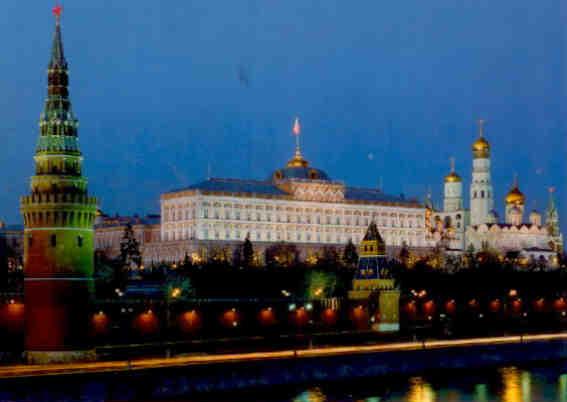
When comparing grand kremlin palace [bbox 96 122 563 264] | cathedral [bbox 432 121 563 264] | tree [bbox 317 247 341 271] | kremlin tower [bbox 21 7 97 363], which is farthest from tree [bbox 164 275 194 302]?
cathedral [bbox 432 121 563 264]

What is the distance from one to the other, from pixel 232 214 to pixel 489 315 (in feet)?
181

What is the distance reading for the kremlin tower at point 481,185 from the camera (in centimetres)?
19475

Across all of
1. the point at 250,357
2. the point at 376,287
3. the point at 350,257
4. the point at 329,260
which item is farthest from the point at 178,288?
the point at 350,257

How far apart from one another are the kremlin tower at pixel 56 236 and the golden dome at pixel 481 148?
144940 millimetres

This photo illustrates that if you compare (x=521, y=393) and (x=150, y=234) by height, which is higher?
(x=150, y=234)

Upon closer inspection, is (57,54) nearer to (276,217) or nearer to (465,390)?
(465,390)

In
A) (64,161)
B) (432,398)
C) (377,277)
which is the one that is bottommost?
(432,398)

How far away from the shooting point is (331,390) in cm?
5672

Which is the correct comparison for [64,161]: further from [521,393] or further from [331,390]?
[521,393]

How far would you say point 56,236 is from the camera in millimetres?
54500

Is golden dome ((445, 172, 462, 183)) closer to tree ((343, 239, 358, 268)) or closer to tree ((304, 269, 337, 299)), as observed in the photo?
tree ((343, 239, 358, 268))

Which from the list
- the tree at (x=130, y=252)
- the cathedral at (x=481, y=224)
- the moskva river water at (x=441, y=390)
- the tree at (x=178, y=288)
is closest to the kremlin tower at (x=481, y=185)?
the cathedral at (x=481, y=224)

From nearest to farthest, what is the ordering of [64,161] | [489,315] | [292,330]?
[64,161], [292,330], [489,315]

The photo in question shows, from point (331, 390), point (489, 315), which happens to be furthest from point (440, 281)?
point (331, 390)
